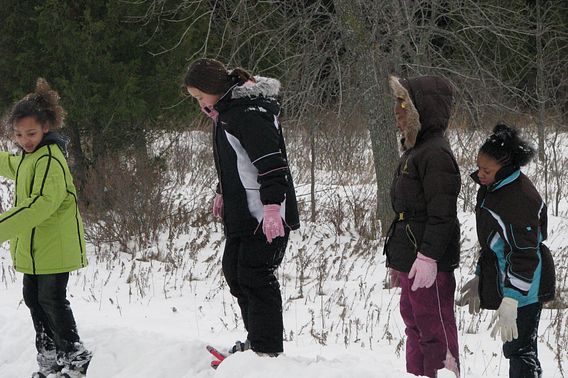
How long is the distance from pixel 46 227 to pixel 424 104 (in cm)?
214

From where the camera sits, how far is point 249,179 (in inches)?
133

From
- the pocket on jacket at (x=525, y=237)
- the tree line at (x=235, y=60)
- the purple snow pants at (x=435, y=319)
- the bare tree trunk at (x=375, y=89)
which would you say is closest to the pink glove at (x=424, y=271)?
the purple snow pants at (x=435, y=319)

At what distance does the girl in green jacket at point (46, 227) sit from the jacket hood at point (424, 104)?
190cm

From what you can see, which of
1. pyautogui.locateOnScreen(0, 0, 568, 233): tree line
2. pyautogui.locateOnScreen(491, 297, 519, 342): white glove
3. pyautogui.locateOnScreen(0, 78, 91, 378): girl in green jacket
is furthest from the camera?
pyautogui.locateOnScreen(0, 0, 568, 233): tree line

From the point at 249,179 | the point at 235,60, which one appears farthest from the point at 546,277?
the point at 235,60

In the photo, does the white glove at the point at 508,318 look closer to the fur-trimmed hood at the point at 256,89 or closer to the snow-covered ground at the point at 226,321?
the snow-covered ground at the point at 226,321

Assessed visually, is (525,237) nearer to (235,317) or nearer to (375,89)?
(235,317)

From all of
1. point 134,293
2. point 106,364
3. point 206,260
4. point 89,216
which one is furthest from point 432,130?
point 89,216

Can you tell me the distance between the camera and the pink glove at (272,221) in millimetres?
3193

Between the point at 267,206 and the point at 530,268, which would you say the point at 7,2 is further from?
the point at 530,268

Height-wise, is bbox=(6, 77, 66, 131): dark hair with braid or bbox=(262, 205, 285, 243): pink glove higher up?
bbox=(6, 77, 66, 131): dark hair with braid

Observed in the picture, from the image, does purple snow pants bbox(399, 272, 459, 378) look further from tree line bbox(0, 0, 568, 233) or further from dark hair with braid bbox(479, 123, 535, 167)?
tree line bbox(0, 0, 568, 233)

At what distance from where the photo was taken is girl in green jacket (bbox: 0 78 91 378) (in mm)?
3482

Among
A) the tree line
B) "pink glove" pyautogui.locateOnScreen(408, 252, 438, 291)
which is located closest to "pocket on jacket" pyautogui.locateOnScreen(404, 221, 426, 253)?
"pink glove" pyautogui.locateOnScreen(408, 252, 438, 291)
